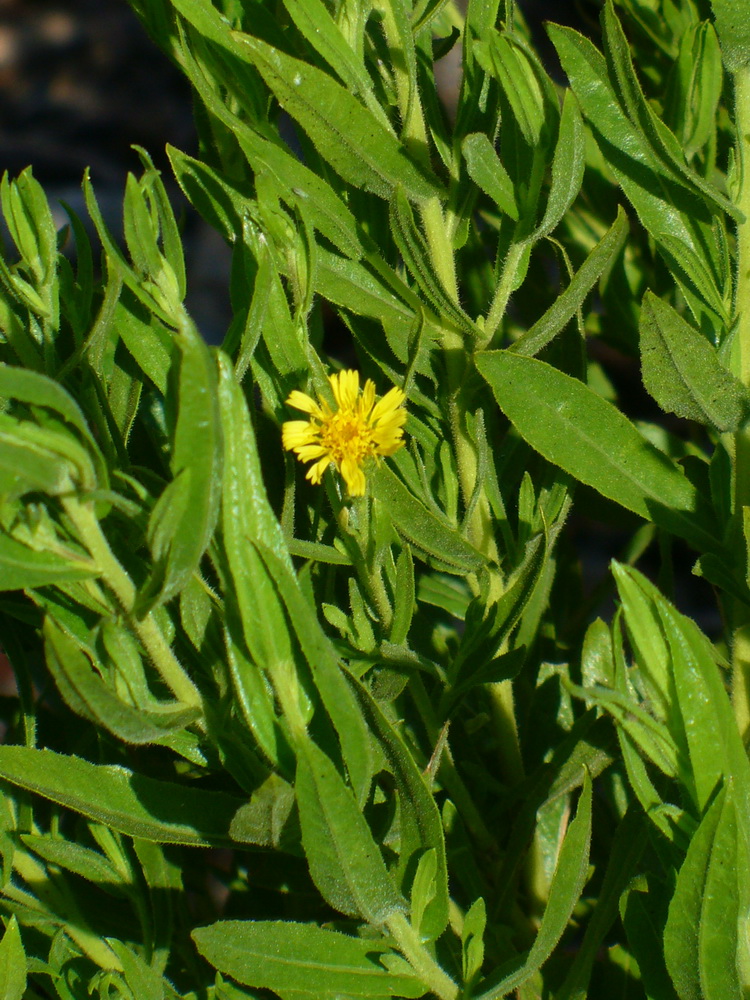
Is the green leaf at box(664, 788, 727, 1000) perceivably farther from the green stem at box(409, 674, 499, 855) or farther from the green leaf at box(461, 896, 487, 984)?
the green stem at box(409, 674, 499, 855)

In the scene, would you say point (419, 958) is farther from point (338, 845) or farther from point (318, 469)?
point (318, 469)

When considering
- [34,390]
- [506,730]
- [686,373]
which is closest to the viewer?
[34,390]

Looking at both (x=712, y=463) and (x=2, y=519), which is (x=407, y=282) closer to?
(x=712, y=463)

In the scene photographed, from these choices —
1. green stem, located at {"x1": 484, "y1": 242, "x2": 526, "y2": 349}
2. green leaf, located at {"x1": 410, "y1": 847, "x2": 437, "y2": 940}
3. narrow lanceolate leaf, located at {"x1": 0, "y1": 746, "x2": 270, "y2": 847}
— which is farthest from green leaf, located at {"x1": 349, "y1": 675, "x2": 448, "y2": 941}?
green stem, located at {"x1": 484, "y1": 242, "x2": 526, "y2": 349}

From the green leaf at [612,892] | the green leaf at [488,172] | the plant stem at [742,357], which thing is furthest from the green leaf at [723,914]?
the green leaf at [488,172]

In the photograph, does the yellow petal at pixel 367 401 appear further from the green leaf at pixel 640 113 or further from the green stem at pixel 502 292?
the green leaf at pixel 640 113

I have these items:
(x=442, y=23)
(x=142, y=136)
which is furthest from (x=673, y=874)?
(x=142, y=136)

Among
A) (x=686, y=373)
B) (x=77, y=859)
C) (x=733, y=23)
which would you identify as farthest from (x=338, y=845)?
(x=733, y=23)
